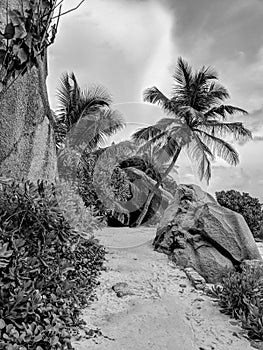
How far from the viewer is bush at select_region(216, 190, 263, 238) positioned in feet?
53.3

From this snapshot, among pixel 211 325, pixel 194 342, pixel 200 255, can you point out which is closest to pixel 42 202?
pixel 194 342

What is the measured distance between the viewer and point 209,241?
7211 mm

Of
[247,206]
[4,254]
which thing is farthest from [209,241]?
[247,206]

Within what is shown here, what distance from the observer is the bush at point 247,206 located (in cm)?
1625

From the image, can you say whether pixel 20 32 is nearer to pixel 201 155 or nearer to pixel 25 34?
pixel 25 34

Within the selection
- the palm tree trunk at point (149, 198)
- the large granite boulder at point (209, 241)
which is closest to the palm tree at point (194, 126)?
the palm tree trunk at point (149, 198)

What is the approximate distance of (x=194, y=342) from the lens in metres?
4.10

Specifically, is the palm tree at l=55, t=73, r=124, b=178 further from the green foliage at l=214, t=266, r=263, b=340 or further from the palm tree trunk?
the green foliage at l=214, t=266, r=263, b=340

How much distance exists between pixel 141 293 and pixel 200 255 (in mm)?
2027

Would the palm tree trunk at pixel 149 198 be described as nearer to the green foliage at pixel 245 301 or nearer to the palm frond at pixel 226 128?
the palm frond at pixel 226 128

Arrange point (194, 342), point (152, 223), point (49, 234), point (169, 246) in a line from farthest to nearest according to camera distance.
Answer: point (152, 223), point (169, 246), point (194, 342), point (49, 234)

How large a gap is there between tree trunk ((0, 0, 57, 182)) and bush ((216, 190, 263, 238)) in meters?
12.6

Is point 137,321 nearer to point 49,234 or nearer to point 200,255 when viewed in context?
point 49,234

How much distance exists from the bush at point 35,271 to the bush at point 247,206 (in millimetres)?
13413
